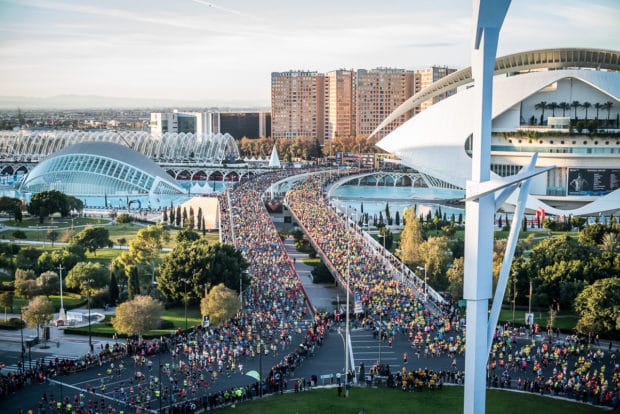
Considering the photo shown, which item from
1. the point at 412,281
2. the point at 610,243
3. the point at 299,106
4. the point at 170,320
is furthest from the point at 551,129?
the point at 299,106

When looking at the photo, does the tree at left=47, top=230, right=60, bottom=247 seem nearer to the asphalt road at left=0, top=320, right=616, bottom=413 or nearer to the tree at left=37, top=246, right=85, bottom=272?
the tree at left=37, top=246, right=85, bottom=272

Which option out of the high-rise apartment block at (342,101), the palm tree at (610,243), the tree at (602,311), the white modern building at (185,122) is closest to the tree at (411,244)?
the palm tree at (610,243)

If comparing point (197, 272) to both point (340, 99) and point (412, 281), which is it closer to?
point (412, 281)

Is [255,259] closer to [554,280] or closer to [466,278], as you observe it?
[554,280]

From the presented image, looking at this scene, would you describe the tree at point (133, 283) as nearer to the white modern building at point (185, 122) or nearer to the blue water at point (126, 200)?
the blue water at point (126, 200)

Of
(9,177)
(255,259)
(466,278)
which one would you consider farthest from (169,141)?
(466,278)
